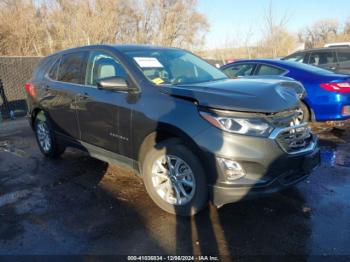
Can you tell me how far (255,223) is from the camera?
3.28 meters

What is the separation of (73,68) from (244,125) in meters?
2.84

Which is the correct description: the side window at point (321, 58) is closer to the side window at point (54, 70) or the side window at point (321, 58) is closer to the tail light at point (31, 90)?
the side window at point (54, 70)

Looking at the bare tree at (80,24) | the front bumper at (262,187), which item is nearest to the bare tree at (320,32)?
the bare tree at (80,24)

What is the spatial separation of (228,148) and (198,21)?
102 ft

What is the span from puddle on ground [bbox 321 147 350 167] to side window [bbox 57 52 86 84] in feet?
12.2

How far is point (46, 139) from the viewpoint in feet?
18.2

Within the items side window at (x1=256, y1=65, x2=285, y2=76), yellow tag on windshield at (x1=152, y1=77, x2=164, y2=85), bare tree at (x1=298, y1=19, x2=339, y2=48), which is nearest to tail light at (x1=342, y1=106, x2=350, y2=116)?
side window at (x1=256, y1=65, x2=285, y2=76)

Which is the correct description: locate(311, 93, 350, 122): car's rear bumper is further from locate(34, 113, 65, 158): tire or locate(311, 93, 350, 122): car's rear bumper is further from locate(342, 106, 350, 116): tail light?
locate(34, 113, 65, 158): tire

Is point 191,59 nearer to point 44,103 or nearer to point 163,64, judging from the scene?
point 163,64

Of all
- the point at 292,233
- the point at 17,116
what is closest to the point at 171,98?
the point at 292,233

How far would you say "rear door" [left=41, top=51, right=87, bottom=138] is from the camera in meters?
4.58

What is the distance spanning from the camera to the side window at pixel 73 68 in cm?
455

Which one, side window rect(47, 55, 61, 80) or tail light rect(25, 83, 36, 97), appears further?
tail light rect(25, 83, 36, 97)

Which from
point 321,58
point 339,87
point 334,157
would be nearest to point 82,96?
point 334,157
